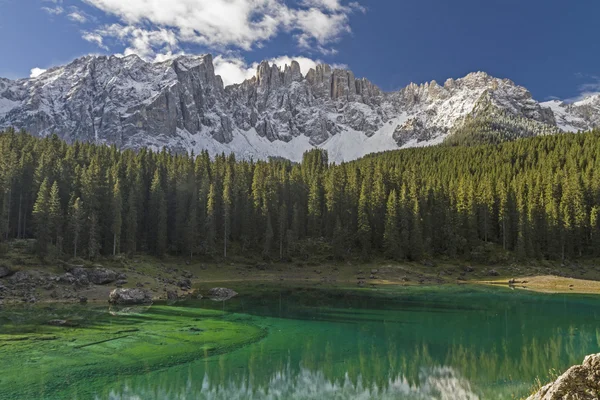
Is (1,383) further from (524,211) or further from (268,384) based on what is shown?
(524,211)

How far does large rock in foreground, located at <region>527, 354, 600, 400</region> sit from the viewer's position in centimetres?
749

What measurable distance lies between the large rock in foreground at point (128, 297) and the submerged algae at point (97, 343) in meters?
6.88

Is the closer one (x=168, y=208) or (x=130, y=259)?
(x=130, y=259)

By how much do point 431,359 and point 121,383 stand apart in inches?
770

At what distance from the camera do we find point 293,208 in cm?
10856

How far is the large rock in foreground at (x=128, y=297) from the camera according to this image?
169ft

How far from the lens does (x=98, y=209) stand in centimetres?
8175

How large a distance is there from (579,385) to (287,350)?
79.2 feet

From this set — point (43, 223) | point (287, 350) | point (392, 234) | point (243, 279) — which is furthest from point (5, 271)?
point (392, 234)

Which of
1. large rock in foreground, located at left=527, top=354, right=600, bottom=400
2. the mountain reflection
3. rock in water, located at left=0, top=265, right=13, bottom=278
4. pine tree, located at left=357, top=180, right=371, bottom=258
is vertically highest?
pine tree, located at left=357, top=180, right=371, bottom=258

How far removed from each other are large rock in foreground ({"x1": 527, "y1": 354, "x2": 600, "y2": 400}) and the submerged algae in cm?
2086

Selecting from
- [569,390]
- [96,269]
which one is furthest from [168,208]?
[569,390]

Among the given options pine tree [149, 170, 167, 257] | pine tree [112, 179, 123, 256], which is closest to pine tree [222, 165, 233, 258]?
pine tree [149, 170, 167, 257]

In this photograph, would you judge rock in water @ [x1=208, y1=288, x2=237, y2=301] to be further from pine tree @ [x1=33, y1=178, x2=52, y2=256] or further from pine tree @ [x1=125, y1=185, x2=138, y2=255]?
pine tree @ [x1=125, y1=185, x2=138, y2=255]
